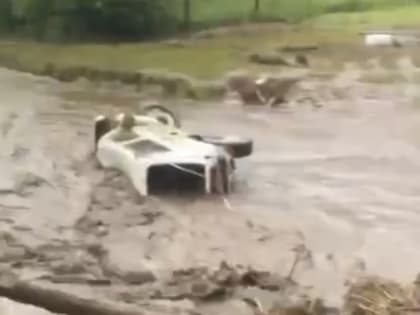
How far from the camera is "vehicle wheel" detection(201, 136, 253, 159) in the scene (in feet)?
11.1

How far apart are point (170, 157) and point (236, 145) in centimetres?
33

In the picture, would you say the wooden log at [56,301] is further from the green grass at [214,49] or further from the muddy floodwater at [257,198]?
the green grass at [214,49]

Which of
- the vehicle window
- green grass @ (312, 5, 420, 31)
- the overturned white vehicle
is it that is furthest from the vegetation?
the vehicle window

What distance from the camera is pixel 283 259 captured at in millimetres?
2641

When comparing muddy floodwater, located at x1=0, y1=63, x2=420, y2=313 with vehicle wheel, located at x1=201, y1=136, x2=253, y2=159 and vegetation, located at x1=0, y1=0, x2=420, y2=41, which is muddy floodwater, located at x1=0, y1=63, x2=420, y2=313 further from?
vegetation, located at x1=0, y1=0, x2=420, y2=41

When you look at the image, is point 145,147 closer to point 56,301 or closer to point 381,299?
point 56,301

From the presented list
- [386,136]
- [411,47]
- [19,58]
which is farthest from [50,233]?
[411,47]

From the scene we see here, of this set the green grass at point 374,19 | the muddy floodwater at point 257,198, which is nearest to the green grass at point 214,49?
the green grass at point 374,19

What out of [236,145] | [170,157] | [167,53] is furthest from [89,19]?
[170,157]

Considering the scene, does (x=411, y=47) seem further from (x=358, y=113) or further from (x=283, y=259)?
(x=283, y=259)

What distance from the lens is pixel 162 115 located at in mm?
3775

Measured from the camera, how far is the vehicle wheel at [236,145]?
3.39m

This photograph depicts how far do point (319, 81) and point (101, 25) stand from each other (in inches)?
64.2

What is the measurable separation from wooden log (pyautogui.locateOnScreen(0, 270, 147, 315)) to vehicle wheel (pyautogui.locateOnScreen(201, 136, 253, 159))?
1.18m
